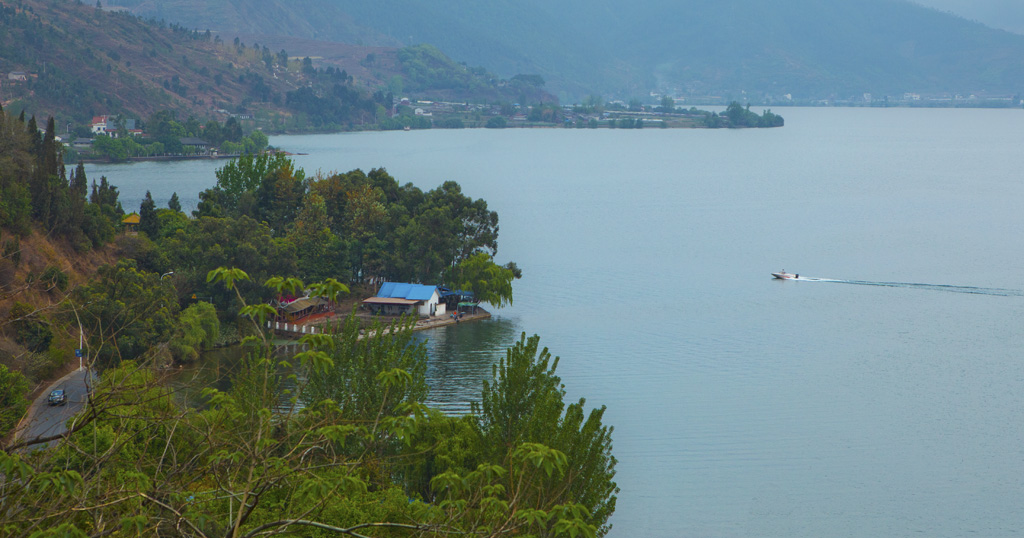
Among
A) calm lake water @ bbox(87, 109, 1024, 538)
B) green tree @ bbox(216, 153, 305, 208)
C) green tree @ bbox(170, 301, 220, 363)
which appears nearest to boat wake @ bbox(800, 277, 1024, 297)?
calm lake water @ bbox(87, 109, 1024, 538)

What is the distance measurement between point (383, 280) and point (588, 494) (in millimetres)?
28252

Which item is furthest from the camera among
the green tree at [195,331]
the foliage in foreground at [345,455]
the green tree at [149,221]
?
the green tree at [149,221]

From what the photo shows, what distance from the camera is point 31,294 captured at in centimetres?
3066

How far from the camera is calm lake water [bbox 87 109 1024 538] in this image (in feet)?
77.9

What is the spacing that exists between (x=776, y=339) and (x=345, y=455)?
2767 cm

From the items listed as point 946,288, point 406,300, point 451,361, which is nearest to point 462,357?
point 451,361

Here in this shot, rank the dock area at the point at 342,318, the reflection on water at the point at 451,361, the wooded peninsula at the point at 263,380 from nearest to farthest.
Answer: the wooded peninsula at the point at 263,380, the reflection on water at the point at 451,361, the dock area at the point at 342,318

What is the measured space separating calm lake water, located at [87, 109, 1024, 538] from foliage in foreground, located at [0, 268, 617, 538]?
23.3ft

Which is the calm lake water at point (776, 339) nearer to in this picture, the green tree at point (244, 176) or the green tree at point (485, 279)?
the green tree at point (485, 279)

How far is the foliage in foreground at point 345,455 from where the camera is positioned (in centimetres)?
821

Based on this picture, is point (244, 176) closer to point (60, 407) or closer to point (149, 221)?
point (149, 221)

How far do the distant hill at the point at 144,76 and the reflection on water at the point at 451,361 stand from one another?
89.0m

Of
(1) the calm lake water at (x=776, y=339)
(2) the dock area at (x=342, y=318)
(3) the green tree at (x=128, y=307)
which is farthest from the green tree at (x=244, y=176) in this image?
(3) the green tree at (x=128, y=307)

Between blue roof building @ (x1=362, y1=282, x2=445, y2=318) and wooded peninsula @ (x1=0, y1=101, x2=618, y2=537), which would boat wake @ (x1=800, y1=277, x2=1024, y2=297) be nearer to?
wooded peninsula @ (x1=0, y1=101, x2=618, y2=537)
